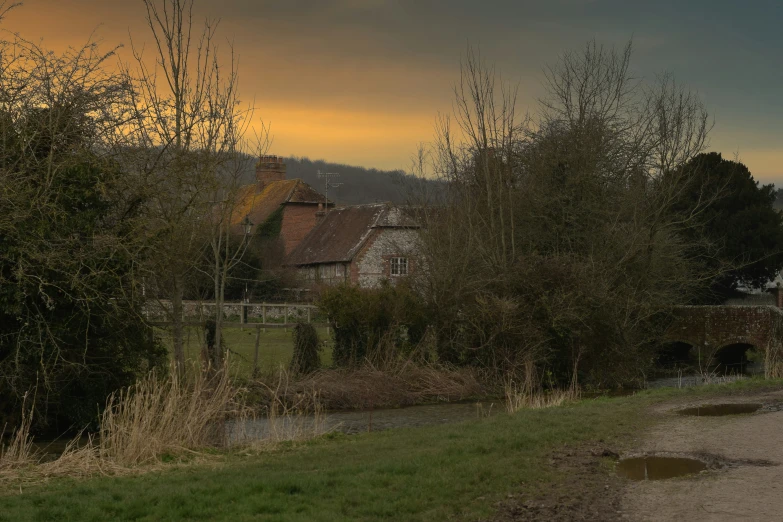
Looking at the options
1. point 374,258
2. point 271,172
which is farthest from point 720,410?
point 271,172

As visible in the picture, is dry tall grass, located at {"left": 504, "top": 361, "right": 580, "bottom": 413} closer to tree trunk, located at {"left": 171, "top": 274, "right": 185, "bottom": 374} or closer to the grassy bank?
the grassy bank

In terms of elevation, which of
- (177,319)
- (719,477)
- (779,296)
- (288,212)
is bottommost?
(719,477)

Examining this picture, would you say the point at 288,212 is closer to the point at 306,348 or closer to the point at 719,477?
the point at 306,348

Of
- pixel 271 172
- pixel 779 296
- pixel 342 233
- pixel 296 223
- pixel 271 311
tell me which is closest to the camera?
pixel 271 311

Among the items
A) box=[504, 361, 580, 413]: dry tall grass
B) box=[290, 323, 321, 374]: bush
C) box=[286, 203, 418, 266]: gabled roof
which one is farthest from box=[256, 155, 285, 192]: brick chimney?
box=[504, 361, 580, 413]: dry tall grass

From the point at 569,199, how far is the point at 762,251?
66.7 ft

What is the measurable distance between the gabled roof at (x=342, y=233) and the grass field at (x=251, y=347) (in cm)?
1698

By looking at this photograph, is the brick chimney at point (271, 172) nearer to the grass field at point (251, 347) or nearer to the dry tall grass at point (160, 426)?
the grass field at point (251, 347)

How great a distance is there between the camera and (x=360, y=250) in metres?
53.6

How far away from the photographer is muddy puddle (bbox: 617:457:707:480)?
1038 centimetres

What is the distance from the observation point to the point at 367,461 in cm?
1172

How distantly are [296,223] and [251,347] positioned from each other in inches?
1313

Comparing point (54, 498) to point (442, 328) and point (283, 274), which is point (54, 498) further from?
point (283, 274)

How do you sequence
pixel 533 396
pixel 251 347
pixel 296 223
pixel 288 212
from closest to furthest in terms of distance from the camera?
pixel 533 396 < pixel 251 347 < pixel 288 212 < pixel 296 223
